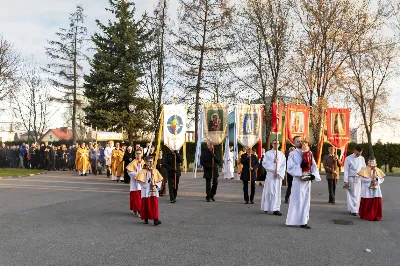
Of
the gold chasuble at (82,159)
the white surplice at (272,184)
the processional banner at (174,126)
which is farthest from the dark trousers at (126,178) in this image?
the white surplice at (272,184)

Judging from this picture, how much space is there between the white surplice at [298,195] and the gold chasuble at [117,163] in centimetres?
1357

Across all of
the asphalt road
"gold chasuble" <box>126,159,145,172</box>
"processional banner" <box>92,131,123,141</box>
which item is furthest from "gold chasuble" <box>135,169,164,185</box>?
"processional banner" <box>92,131,123,141</box>

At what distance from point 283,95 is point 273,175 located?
19.9 m

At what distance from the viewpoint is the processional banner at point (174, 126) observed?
17.4 metres

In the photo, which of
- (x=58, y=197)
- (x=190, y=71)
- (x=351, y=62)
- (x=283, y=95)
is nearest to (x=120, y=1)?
(x=190, y=71)

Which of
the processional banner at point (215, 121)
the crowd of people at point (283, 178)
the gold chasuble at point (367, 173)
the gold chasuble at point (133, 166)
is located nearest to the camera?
the crowd of people at point (283, 178)

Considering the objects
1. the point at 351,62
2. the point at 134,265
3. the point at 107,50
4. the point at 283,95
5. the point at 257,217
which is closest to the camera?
the point at 134,265

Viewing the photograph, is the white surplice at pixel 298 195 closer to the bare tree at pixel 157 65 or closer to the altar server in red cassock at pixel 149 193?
the altar server in red cassock at pixel 149 193

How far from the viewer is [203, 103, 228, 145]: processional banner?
1900cm

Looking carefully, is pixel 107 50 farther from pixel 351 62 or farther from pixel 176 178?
pixel 176 178

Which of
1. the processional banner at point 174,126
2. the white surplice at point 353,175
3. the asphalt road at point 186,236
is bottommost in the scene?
the asphalt road at point 186,236

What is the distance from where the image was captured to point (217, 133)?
19.0 meters

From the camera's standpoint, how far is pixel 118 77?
3803cm

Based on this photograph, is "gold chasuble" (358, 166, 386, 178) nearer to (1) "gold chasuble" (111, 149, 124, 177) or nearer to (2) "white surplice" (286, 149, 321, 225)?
(2) "white surplice" (286, 149, 321, 225)
